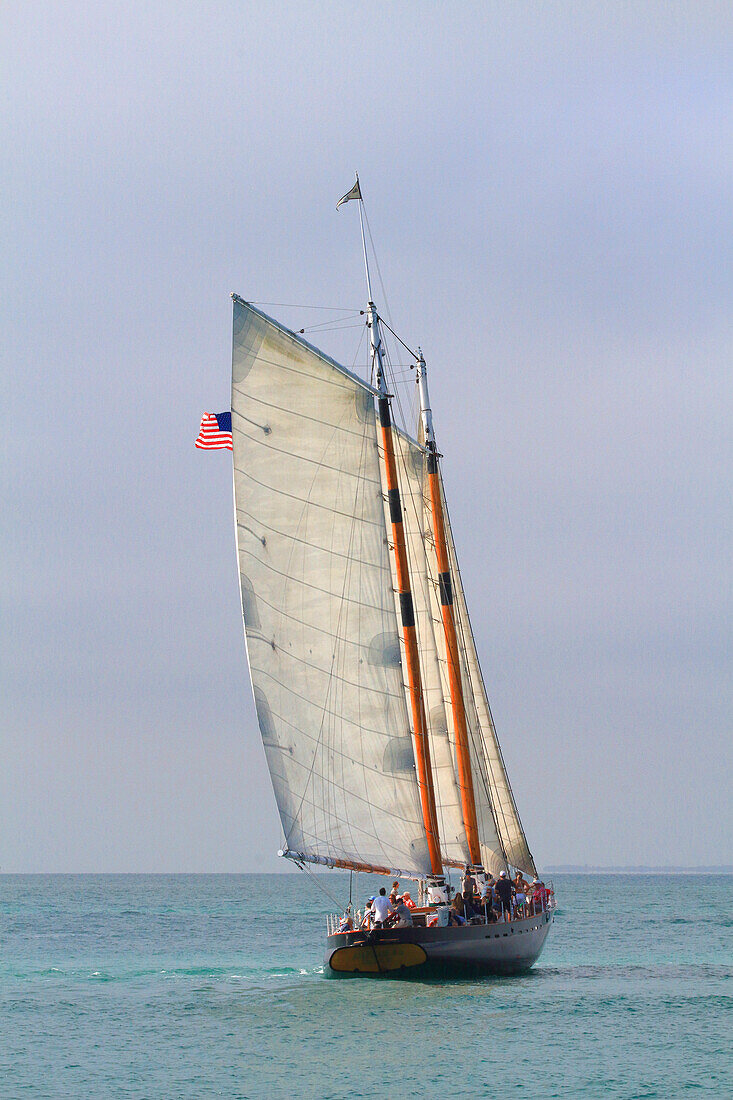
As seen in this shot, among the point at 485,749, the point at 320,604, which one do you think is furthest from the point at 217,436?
the point at 485,749

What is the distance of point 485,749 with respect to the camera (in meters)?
42.6

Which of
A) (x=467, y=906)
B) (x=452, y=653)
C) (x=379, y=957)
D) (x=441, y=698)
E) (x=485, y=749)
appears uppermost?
(x=452, y=653)

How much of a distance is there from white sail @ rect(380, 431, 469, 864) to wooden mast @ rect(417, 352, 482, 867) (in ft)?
0.97

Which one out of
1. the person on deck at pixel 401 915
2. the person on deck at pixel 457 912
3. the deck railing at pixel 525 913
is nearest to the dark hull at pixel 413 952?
the person on deck at pixel 457 912

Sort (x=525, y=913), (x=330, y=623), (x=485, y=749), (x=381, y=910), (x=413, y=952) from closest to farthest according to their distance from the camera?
(x=413, y=952) < (x=381, y=910) < (x=330, y=623) < (x=525, y=913) < (x=485, y=749)

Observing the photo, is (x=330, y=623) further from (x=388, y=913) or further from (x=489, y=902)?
(x=489, y=902)

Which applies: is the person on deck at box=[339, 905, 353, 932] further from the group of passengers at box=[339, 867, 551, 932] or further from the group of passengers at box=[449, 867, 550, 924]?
the group of passengers at box=[449, 867, 550, 924]

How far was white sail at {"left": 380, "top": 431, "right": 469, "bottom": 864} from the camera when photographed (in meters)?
39.8

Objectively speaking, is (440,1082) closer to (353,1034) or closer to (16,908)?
(353,1034)

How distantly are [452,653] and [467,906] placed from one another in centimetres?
828

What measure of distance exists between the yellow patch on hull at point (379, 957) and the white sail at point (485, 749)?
9.35m

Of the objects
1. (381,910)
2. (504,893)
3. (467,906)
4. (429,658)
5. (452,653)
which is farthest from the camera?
(429,658)

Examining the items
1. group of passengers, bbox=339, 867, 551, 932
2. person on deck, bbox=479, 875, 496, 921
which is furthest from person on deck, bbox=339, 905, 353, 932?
person on deck, bbox=479, 875, 496, 921

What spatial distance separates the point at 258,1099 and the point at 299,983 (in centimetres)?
1688
